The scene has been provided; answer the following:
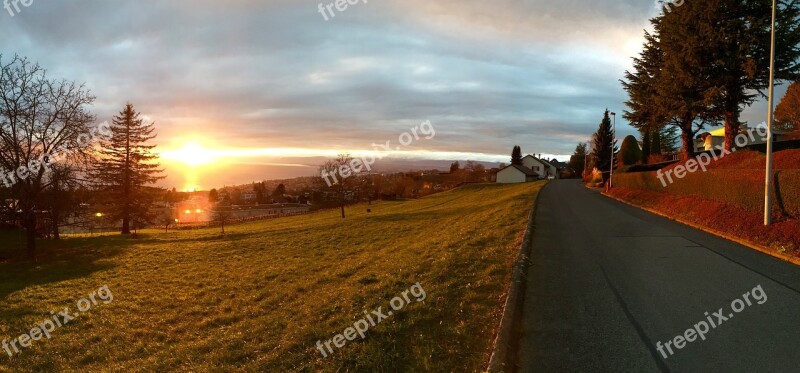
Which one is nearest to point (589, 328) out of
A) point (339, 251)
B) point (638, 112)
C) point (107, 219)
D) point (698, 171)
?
point (339, 251)

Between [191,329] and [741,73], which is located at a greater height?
[741,73]

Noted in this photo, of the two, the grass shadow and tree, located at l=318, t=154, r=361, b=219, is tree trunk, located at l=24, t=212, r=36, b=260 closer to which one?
the grass shadow

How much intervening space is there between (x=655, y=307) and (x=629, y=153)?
51.1 metres

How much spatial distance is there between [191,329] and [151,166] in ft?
118

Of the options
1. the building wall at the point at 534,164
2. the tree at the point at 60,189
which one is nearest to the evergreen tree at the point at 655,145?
the building wall at the point at 534,164

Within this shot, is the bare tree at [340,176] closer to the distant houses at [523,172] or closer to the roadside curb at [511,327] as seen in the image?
the roadside curb at [511,327]

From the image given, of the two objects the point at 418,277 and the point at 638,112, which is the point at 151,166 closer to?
the point at 418,277

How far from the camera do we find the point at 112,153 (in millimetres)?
36531

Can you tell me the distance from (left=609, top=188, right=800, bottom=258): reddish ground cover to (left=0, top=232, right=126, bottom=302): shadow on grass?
827 inches

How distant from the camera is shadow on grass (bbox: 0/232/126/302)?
46.7ft

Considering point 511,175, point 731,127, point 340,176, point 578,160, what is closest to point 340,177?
point 340,176

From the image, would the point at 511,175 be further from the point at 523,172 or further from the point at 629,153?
the point at 629,153

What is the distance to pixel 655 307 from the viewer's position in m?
6.88

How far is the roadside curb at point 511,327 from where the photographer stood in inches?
193
